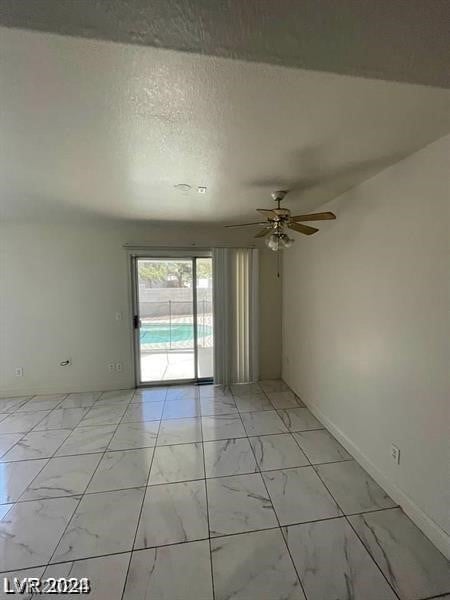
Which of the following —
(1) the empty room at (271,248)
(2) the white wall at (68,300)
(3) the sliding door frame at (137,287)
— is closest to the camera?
(1) the empty room at (271,248)

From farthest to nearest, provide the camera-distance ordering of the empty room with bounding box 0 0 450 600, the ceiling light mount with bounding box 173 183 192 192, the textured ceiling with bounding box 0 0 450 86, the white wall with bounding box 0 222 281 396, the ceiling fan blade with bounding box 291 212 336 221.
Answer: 1. the white wall with bounding box 0 222 281 396
2. the ceiling light mount with bounding box 173 183 192 192
3. the ceiling fan blade with bounding box 291 212 336 221
4. the empty room with bounding box 0 0 450 600
5. the textured ceiling with bounding box 0 0 450 86

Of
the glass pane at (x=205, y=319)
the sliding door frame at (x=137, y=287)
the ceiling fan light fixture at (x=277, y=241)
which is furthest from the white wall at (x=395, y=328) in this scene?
the sliding door frame at (x=137, y=287)

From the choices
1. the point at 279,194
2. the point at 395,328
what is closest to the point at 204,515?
the point at 395,328

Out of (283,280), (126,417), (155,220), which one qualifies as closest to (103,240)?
(155,220)

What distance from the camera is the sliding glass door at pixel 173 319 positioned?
13.1 ft

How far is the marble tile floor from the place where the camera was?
1404mm

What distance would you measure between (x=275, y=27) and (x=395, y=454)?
2524mm

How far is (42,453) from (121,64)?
3.06m

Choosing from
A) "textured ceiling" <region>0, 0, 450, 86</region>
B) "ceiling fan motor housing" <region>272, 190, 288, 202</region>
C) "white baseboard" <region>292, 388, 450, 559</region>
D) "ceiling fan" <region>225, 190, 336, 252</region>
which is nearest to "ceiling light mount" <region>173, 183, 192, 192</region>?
"ceiling fan" <region>225, 190, 336, 252</region>

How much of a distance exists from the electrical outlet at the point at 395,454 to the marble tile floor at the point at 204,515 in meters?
0.30

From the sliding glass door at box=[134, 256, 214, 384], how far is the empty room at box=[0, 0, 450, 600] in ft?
1.90

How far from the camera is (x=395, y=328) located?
6.21 feet

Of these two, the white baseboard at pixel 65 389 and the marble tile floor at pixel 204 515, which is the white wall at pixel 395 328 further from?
the white baseboard at pixel 65 389

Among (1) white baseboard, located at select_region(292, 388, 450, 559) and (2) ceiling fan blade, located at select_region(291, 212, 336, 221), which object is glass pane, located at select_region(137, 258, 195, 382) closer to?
(2) ceiling fan blade, located at select_region(291, 212, 336, 221)
